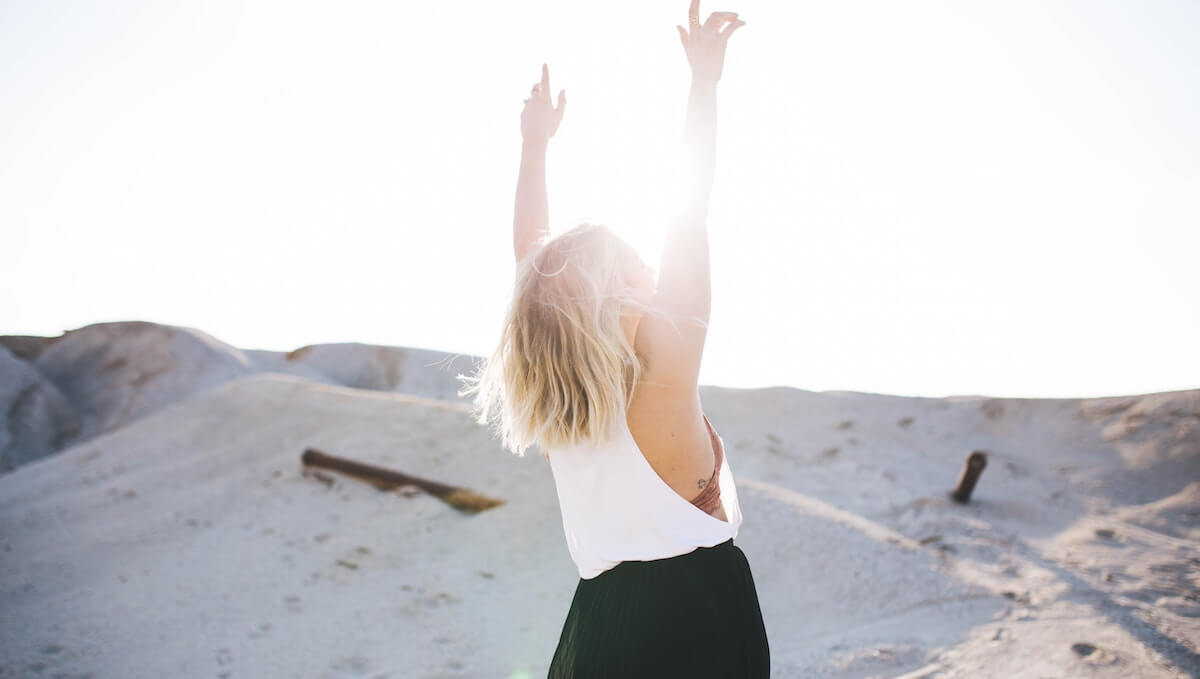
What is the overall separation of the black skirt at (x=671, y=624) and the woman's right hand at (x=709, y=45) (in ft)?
3.14

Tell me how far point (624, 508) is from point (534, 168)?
107cm

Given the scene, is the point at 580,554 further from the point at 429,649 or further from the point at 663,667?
the point at 429,649

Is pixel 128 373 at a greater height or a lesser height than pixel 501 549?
greater

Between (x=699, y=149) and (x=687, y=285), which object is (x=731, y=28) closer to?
(x=699, y=149)

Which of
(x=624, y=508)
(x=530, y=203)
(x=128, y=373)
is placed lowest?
(x=128, y=373)

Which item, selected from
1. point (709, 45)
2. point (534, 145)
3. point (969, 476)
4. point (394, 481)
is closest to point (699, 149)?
point (709, 45)

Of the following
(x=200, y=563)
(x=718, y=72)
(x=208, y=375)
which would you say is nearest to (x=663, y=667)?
(x=718, y=72)

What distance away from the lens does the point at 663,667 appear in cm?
144

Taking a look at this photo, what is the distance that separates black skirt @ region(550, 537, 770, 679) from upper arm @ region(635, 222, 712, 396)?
0.43 m

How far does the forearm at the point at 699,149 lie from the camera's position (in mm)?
1302

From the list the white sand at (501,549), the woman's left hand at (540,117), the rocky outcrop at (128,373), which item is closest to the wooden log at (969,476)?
the white sand at (501,549)

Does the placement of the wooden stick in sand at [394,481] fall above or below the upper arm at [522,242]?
below

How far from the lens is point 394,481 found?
716 cm

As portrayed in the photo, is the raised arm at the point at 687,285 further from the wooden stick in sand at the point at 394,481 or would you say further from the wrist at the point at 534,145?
the wooden stick in sand at the point at 394,481
